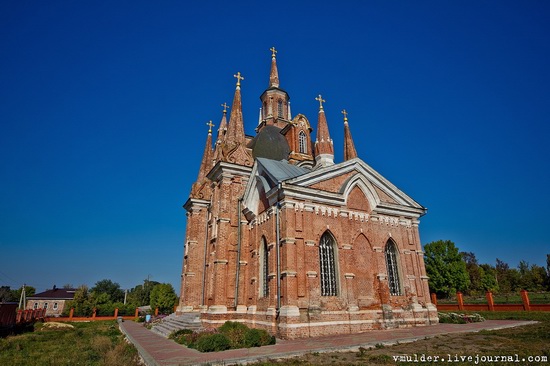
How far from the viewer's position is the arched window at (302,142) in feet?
90.4

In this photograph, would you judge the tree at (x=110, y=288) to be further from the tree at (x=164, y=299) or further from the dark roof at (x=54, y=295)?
the tree at (x=164, y=299)

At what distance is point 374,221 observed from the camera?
18516mm

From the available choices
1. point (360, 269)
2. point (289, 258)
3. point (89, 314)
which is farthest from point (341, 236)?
point (89, 314)

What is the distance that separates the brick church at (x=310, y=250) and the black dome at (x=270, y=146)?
3.34m

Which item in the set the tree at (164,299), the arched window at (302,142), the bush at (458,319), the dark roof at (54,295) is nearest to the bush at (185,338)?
the bush at (458,319)

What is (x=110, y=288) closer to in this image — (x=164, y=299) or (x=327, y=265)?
(x=164, y=299)

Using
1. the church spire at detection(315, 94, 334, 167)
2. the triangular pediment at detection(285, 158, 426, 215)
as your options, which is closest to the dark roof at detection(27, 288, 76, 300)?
the church spire at detection(315, 94, 334, 167)

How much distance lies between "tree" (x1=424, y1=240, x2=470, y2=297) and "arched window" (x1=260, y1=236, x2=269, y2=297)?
149 ft

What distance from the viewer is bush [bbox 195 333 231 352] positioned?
37.0 feet

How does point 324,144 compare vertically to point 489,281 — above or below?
above

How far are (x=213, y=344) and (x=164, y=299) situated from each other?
93.2 ft

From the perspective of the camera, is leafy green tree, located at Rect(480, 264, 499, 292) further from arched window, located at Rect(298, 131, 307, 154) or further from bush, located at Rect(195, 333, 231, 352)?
bush, located at Rect(195, 333, 231, 352)

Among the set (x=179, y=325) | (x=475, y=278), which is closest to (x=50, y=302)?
(x=179, y=325)

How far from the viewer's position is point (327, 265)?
634 inches
